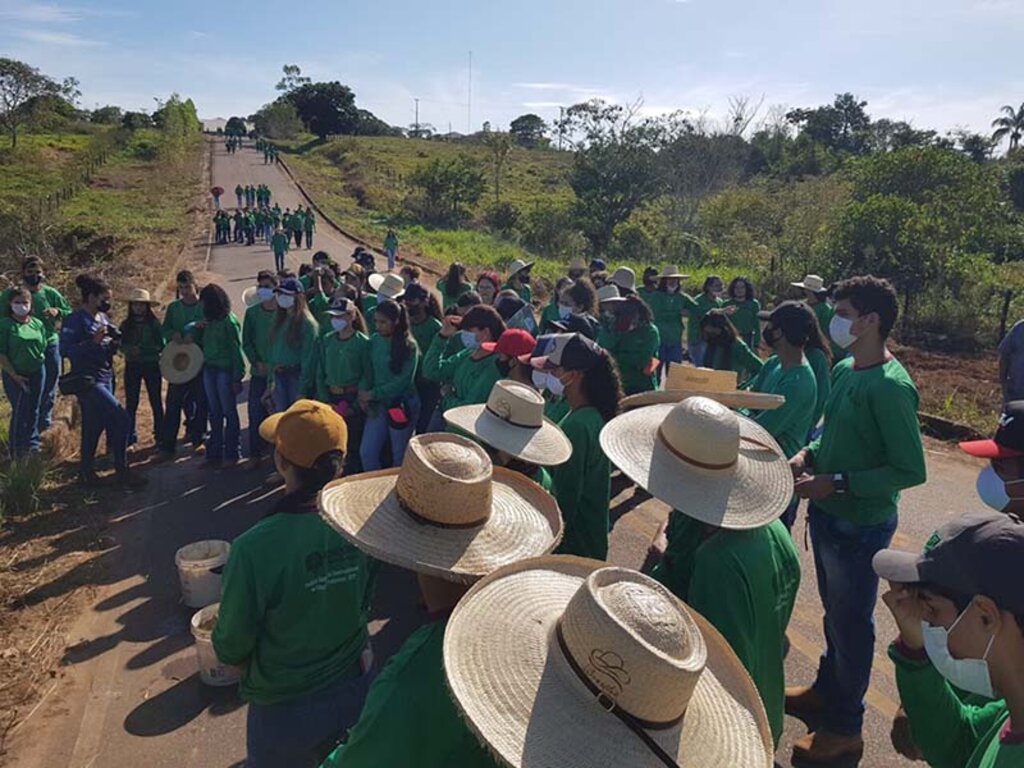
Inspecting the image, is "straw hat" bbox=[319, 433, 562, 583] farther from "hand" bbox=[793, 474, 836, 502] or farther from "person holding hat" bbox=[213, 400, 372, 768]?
"hand" bbox=[793, 474, 836, 502]

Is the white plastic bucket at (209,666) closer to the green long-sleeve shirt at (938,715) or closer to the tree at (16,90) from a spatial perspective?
the green long-sleeve shirt at (938,715)

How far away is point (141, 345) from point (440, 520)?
21.6ft

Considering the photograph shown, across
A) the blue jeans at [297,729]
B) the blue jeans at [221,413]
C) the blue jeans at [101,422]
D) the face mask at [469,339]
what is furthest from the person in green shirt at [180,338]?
the blue jeans at [297,729]

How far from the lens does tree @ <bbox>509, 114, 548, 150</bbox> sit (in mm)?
106812

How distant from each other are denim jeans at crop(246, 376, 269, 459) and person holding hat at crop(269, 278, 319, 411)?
623 millimetres

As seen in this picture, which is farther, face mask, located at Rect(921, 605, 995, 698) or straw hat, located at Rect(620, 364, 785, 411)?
straw hat, located at Rect(620, 364, 785, 411)

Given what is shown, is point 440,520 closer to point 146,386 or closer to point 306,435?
point 306,435

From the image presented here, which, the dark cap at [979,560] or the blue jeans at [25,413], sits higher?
the dark cap at [979,560]

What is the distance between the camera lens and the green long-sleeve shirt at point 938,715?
1914mm

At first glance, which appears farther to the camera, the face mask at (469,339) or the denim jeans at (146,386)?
the denim jeans at (146,386)

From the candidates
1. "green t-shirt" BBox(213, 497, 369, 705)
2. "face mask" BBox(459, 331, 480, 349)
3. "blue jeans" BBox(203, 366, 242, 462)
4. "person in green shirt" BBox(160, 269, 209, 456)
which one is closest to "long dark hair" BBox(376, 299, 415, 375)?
"face mask" BBox(459, 331, 480, 349)

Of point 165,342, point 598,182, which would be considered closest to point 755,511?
point 165,342

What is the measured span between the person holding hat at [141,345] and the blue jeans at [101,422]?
54 centimetres

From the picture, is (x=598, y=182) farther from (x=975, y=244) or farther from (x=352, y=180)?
(x=352, y=180)
